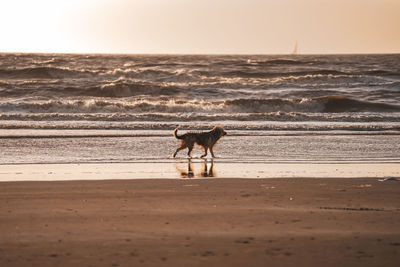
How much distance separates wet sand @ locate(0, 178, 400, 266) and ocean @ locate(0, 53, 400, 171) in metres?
3.32

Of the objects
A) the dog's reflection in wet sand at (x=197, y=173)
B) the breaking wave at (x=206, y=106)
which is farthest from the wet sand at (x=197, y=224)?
the breaking wave at (x=206, y=106)

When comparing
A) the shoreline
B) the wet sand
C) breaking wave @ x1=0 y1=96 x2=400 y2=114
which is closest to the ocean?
breaking wave @ x1=0 y1=96 x2=400 y2=114

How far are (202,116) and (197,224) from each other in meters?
14.4

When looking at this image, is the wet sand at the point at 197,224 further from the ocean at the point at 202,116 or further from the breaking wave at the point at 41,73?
the breaking wave at the point at 41,73

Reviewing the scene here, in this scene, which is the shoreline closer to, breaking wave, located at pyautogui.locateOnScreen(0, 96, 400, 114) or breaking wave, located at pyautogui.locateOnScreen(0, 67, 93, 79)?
breaking wave, located at pyautogui.locateOnScreen(0, 96, 400, 114)

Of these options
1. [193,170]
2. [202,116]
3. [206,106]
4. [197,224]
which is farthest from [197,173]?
[206,106]

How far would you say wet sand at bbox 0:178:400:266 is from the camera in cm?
428

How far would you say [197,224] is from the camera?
5.25 metres

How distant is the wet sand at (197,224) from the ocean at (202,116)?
3323mm

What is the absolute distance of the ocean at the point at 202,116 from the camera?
1154 centimetres

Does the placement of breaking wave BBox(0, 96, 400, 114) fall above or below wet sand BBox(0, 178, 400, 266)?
above

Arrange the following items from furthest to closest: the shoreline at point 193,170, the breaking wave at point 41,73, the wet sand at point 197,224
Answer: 1. the breaking wave at point 41,73
2. the shoreline at point 193,170
3. the wet sand at point 197,224

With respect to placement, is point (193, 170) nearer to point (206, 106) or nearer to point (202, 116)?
point (202, 116)

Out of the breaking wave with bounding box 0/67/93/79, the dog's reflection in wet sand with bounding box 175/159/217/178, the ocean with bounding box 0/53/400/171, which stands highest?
the breaking wave with bounding box 0/67/93/79
